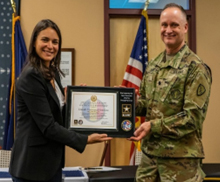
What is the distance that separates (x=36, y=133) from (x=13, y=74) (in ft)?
7.08

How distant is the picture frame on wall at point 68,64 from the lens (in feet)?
12.7

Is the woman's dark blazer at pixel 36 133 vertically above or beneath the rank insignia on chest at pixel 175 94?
beneath

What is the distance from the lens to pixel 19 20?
3.81 meters

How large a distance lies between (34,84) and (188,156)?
0.90 meters

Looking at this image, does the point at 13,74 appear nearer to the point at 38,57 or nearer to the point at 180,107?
the point at 38,57

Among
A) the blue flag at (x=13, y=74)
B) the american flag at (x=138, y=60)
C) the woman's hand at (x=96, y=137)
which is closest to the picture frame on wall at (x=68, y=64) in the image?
the blue flag at (x=13, y=74)

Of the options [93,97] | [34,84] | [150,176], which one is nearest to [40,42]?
[34,84]

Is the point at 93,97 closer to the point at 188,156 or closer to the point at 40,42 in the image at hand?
the point at 40,42

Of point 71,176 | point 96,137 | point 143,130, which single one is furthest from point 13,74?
point 143,130

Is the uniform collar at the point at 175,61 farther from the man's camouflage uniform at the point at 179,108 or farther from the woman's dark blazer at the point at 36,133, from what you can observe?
the woman's dark blazer at the point at 36,133

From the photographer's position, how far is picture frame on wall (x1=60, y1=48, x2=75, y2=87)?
12.7 feet

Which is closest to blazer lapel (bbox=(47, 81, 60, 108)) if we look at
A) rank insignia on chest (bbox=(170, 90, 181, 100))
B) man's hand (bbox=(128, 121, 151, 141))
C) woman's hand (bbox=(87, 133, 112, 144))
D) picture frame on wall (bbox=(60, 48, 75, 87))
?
woman's hand (bbox=(87, 133, 112, 144))

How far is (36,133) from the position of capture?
1.70 m

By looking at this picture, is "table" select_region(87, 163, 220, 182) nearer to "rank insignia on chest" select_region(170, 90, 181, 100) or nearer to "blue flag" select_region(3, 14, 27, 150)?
"rank insignia on chest" select_region(170, 90, 181, 100)
